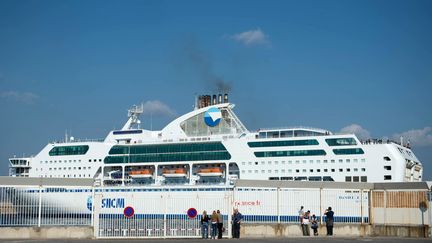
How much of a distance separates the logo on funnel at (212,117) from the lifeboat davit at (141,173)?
8.27 metres

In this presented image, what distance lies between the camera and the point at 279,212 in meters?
27.8

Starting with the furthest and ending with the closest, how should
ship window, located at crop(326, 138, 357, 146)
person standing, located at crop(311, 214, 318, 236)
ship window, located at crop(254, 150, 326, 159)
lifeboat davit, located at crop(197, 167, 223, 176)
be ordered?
1. lifeboat davit, located at crop(197, 167, 223, 176)
2. ship window, located at crop(254, 150, 326, 159)
3. ship window, located at crop(326, 138, 357, 146)
4. person standing, located at crop(311, 214, 318, 236)

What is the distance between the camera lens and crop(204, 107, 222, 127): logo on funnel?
2518 inches

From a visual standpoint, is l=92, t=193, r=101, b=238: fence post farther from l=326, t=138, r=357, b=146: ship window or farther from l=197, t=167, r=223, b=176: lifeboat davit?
l=197, t=167, r=223, b=176: lifeboat davit

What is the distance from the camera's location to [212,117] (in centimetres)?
6400

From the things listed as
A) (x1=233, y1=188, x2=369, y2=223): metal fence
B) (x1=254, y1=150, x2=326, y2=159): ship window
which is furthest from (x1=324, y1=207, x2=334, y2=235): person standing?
(x1=254, y1=150, x2=326, y2=159): ship window

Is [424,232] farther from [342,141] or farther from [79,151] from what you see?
[79,151]

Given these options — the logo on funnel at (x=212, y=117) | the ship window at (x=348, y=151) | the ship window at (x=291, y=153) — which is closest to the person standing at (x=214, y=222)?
the ship window at (x=348, y=151)

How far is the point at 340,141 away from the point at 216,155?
520 inches

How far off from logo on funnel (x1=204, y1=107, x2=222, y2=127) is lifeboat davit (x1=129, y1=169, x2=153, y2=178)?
8273 millimetres

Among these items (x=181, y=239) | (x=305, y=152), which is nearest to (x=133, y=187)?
(x=305, y=152)

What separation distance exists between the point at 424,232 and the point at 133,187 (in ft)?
93.7

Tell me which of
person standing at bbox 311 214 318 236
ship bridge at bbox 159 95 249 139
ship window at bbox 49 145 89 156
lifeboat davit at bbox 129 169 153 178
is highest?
ship bridge at bbox 159 95 249 139

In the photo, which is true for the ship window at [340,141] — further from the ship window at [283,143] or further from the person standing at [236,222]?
the person standing at [236,222]
